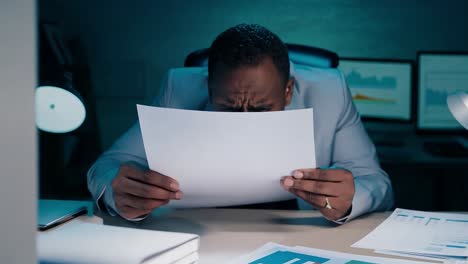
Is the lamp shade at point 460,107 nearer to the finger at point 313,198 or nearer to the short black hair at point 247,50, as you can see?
the finger at point 313,198

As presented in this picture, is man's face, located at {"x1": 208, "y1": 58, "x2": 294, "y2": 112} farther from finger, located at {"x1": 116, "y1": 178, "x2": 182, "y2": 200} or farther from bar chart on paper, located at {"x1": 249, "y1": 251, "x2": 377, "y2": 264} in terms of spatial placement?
bar chart on paper, located at {"x1": 249, "y1": 251, "x2": 377, "y2": 264}

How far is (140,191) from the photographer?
140cm

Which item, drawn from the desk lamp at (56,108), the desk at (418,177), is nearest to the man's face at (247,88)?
the desk lamp at (56,108)

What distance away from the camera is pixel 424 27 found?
3795 millimetres

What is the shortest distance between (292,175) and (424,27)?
8.85 feet

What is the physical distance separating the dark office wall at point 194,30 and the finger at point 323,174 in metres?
2.48

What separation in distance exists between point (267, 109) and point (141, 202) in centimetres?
40

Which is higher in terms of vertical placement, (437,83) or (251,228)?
(437,83)

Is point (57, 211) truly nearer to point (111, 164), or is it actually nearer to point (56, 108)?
point (56, 108)

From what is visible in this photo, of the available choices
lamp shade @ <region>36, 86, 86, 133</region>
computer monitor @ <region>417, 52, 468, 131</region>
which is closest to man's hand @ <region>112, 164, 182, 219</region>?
lamp shade @ <region>36, 86, 86, 133</region>

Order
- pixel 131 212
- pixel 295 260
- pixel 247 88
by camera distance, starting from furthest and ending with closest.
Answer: pixel 247 88 → pixel 131 212 → pixel 295 260

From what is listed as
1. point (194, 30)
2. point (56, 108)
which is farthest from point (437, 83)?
point (56, 108)

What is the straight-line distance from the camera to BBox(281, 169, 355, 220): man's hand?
1.36m

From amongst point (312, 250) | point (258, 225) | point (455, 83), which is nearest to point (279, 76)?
point (258, 225)
